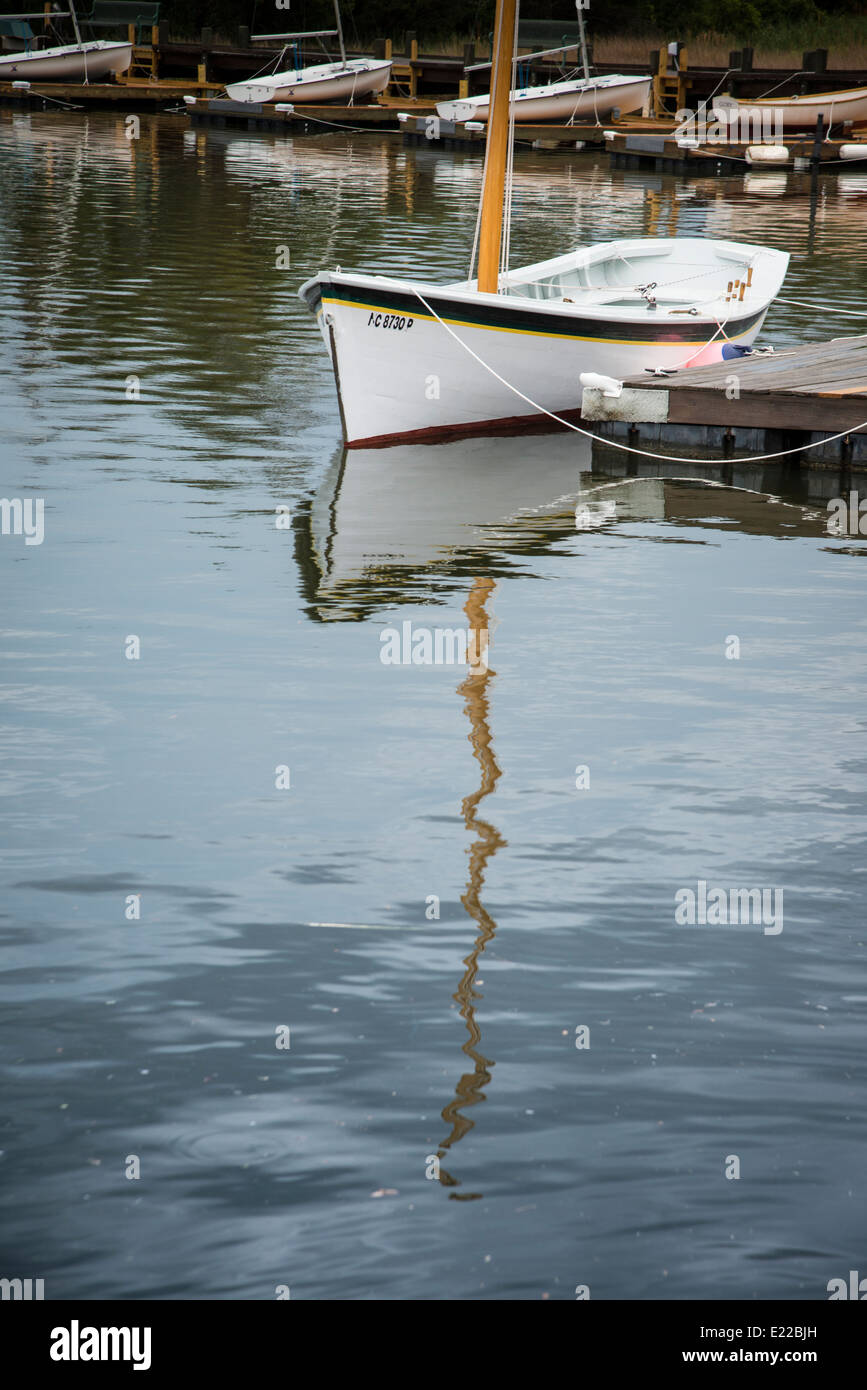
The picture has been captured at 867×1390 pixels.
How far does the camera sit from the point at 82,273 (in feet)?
76.5

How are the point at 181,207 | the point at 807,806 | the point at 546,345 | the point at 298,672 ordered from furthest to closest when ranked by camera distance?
1. the point at 181,207
2. the point at 546,345
3. the point at 298,672
4. the point at 807,806

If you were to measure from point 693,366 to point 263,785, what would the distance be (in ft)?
30.8

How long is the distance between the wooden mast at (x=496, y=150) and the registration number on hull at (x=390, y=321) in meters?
1.08

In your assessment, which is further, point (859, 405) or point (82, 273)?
point (82, 273)

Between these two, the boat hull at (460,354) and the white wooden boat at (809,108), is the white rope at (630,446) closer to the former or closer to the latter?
the boat hull at (460,354)

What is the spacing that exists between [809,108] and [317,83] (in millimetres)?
16158

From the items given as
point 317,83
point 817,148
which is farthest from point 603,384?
point 317,83

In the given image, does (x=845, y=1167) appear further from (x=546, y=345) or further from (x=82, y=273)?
(x=82, y=273)

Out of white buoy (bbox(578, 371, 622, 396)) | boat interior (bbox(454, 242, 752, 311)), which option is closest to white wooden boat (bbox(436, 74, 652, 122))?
boat interior (bbox(454, 242, 752, 311))

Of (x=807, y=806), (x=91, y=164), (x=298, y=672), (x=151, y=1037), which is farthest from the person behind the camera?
(x=91, y=164)

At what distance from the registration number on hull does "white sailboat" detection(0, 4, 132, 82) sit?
148ft

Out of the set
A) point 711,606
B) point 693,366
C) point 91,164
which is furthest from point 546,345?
point 91,164

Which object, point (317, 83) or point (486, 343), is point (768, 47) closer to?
point (317, 83)

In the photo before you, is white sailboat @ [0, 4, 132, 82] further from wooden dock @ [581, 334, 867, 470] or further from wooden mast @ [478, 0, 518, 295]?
wooden dock @ [581, 334, 867, 470]
